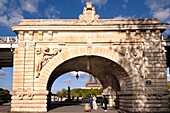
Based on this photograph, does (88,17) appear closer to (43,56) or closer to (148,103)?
(43,56)

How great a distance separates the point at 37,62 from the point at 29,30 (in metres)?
2.75

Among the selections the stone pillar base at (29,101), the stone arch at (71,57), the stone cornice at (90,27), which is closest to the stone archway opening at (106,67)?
the stone arch at (71,57)

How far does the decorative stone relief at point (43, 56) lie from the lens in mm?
20500

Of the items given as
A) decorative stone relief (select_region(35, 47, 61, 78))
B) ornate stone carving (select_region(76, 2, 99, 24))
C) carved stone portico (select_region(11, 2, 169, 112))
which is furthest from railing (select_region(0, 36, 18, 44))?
ornate stone carving (select_region(76, 2, 99, 24))

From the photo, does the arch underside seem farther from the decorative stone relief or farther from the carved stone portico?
the decorative stone relief

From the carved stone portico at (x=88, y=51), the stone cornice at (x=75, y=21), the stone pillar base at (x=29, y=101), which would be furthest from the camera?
the stone cornice at (x=75, y=21)

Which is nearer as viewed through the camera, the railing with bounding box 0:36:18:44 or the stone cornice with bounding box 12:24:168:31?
the stone cornice with bounding box 12:24:168:31

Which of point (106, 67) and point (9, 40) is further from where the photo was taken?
point (106, 67)

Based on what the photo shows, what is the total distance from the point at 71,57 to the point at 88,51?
4.87 feet

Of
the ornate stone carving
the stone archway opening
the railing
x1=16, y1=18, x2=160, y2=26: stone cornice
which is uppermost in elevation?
the ornate stone carving

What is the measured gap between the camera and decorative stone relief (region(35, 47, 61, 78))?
2050 centimetres

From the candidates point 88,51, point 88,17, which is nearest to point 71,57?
point 88,51

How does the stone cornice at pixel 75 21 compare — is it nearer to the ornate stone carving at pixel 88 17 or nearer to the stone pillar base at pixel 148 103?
the ornate stone carving at pixel 88 17

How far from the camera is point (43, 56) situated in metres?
20.7
